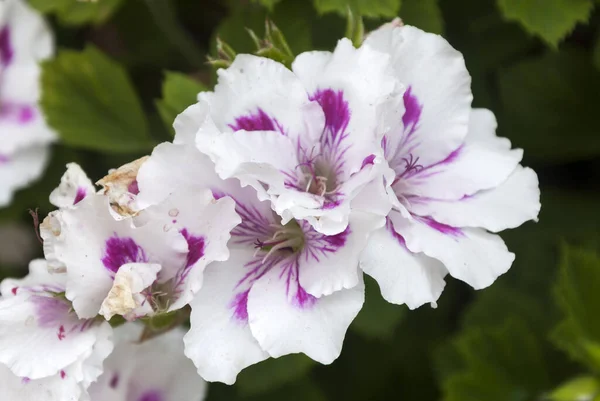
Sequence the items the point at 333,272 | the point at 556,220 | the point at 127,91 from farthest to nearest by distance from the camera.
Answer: the point at 556,220 → the point at 127,91 → the point at 333,272

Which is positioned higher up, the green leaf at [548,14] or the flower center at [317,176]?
the green leaf at [548,14]

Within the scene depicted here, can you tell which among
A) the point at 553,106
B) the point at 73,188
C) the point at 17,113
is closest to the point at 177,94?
the point at 73,188

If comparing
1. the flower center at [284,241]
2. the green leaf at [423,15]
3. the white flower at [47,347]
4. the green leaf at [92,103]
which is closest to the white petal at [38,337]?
the white flower at [47,347]

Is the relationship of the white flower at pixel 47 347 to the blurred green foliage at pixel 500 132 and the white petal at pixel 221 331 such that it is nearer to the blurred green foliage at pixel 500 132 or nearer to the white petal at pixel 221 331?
the white petal at pixel 221 331

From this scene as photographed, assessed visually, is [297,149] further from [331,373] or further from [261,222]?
[331,373]

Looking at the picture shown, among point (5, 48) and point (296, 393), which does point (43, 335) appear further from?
point (5, 48)

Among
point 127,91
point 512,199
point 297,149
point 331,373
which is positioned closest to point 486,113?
point 512,199
